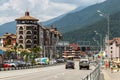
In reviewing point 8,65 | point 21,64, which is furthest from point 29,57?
point 8,65

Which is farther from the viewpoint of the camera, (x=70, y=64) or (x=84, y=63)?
(x=70, y=64)

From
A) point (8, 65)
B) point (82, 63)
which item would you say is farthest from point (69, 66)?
point (8, 65)

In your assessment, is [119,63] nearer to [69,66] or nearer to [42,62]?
[69,66]

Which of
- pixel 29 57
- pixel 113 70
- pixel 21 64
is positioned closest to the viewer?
pixel 113 70

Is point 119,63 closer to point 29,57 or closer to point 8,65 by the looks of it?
point 8,65

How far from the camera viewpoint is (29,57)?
160 meters

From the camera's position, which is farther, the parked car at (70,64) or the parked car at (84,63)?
the parked car at (70,64)

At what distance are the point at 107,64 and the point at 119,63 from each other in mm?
6100

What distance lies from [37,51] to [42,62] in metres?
44.1

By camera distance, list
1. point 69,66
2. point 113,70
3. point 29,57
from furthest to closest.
Result: 1. point 29,57
2. point 69,66
3. point 113,70

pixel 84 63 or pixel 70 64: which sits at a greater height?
pixel 84 63

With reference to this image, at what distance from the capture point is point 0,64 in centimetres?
9175

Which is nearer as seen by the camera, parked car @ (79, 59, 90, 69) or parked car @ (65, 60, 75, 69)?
parked car @ (79, 59, 90, 69)

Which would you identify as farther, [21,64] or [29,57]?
[29,57]
